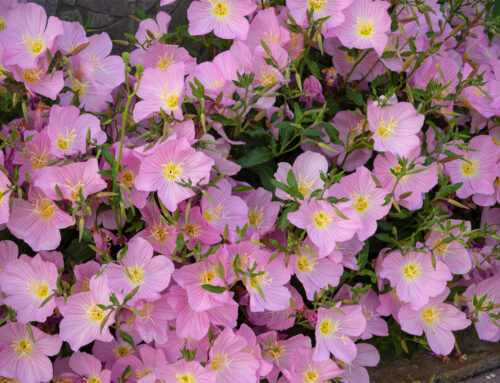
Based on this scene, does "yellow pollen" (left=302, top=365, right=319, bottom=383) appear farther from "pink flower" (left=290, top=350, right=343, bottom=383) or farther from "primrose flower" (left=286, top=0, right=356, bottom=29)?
"primrose flower" (left=286, top=0, right=356, bottom=29)

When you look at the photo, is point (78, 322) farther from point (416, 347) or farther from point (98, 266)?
point (416, 347)

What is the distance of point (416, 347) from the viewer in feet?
5.60

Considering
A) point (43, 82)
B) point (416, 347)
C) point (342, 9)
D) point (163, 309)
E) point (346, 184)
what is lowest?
point (416, 347)

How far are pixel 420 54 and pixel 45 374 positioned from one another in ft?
3.75

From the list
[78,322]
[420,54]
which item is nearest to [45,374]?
[78,322]

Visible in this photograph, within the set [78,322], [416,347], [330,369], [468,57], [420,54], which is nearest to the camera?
[78,322]

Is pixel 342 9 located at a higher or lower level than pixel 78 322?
higher

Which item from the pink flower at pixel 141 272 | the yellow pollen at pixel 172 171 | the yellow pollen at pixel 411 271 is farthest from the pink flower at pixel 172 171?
the yellow pollen at pixel 411 271

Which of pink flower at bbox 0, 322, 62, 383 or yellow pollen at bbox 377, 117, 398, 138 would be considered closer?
pink flower at bbox 0, 322, 62, 383

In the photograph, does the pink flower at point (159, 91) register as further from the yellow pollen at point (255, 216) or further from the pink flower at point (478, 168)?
the pink flower at point (478, 168)

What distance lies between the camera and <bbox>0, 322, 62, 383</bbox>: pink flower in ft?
4.41

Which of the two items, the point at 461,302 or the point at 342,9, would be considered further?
the point at 461,302

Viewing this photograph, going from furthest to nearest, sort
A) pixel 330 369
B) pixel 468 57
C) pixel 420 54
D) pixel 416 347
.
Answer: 1. pixel 468 57
2. pixel 416 347
3. pixel 420 54
4. pixel 330 369

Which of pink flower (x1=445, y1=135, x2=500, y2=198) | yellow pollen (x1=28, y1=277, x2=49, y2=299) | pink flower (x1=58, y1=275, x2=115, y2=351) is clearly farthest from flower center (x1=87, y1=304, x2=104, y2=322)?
pink flower (x1=445, y1=135, x2=500, y2=198)
